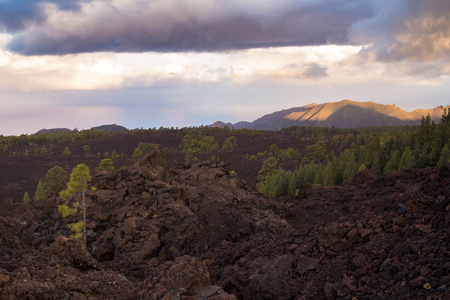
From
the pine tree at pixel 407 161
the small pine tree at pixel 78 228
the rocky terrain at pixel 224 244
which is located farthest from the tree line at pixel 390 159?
the small pine tree at pixel 78 228

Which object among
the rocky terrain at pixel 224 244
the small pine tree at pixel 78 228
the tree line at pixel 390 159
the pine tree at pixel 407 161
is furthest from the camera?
the tree line at pixel 390 159

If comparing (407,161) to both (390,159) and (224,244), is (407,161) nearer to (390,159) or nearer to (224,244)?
(390,159)

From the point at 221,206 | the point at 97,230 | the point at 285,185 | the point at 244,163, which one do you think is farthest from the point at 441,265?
the point at 244,163

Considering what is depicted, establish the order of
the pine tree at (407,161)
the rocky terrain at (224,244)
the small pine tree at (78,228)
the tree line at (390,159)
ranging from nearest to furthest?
the rocky terrain at (224,244), the small pine tree at (78,228), the pine tree at (407,161), the tree line at (390,159)

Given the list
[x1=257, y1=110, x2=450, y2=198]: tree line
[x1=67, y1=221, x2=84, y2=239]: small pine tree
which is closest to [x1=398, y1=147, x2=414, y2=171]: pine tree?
[x1=257, y1=110, x2=450, y2=198]: tree line

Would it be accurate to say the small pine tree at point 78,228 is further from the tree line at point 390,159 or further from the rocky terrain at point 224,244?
the tree line at point 390,159

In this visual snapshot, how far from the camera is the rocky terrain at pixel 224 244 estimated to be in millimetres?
12422

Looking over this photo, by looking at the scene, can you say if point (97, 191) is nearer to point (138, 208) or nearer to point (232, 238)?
point (138, 208)

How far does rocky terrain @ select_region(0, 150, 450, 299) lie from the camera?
12.4 meters

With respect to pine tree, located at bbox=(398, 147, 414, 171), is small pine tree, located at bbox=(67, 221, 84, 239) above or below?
below

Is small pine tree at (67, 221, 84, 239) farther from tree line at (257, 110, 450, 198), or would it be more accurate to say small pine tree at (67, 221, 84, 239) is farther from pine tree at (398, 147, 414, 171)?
pine tree at (398, 147, 414, 171)

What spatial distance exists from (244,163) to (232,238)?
12900 cm

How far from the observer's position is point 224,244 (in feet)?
79.0

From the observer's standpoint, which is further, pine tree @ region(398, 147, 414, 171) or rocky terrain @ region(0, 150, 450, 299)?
pine tree @ region(398, 147, 414, 171)
